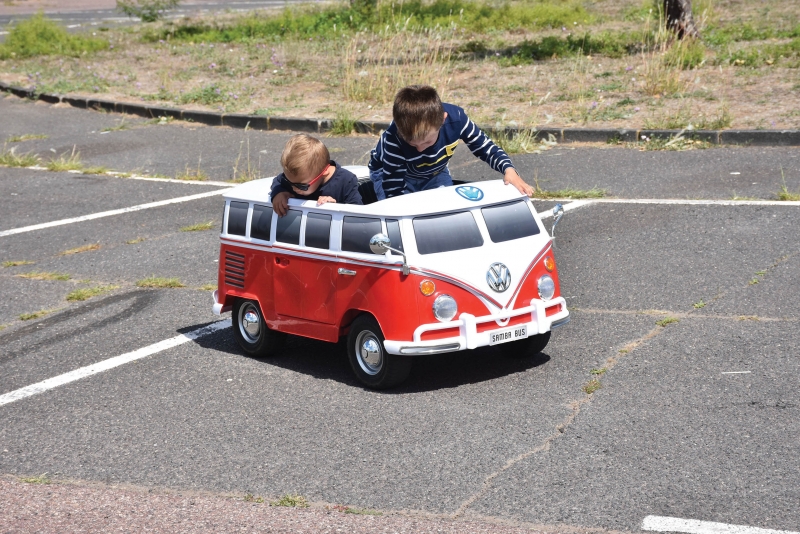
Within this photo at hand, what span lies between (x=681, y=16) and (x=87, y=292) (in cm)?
1340

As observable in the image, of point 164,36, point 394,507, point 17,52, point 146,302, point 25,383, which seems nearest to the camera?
point 394,507

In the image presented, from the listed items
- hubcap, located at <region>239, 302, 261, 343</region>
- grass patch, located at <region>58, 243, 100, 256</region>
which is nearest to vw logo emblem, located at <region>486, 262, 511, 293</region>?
hubcap, located at <region>239, 302, 261, 343</region>

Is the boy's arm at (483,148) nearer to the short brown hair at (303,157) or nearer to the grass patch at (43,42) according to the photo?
the short brown hair at (303,157)

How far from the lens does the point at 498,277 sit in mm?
5910

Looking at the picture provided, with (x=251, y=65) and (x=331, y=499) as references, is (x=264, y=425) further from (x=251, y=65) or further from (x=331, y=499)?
(x=251, y=65)

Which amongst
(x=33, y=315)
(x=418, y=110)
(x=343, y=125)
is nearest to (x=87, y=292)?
(x=33, y=315)

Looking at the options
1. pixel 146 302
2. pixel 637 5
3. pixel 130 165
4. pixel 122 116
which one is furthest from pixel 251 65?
pixel 146 302

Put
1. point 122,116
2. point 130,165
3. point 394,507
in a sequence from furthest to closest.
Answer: point 122,116, point 130,165, point 394,507

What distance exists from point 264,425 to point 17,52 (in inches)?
944

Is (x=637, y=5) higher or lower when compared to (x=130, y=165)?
higher

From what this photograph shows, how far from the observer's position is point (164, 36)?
29.2m

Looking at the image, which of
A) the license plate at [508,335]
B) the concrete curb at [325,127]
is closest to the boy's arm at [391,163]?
the license plate at [508,335]

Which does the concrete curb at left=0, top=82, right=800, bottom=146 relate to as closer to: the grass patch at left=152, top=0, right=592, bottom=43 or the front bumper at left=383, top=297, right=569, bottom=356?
the grass patch at left=152, top=0, right=592, bottom=43

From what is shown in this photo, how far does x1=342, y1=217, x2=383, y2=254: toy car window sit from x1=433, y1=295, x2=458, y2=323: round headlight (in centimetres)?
49
